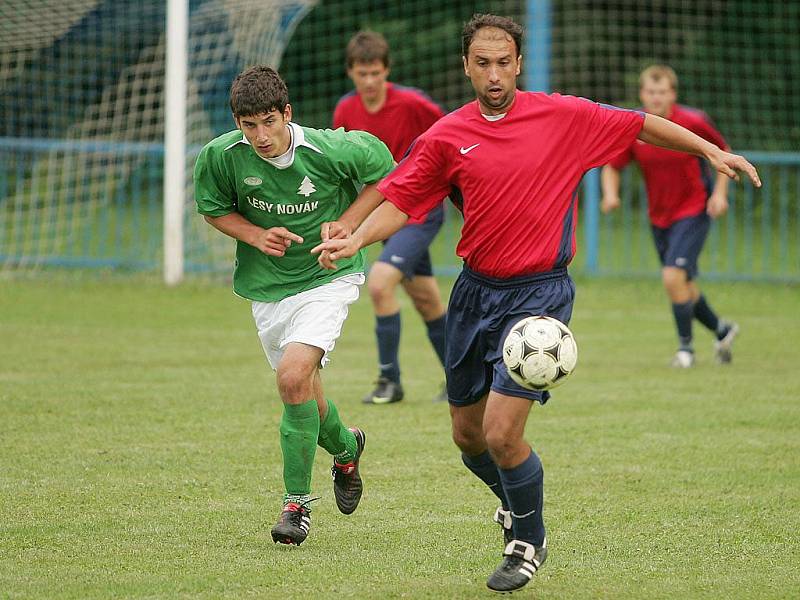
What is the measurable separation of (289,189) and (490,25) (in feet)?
3.55

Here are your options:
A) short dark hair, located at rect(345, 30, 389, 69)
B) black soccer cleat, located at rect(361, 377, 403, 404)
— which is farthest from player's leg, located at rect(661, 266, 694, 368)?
short dark hair, located at rect(345, 30, 389, 69)

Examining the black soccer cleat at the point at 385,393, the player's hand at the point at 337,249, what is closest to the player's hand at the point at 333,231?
the player's hand at the point at 337,249

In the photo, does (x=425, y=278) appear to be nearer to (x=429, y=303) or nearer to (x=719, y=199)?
(x=429, y=303)

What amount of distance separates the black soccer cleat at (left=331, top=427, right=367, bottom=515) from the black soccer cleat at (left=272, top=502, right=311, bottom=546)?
1.18ft

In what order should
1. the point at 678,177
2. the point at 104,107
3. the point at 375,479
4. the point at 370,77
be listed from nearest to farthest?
the point at 375,479 → the point at 370,77 → the point at 678,177 → the point at 104,107

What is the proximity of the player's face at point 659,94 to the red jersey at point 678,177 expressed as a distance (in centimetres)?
15

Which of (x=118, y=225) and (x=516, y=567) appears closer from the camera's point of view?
(x=516, y=567)

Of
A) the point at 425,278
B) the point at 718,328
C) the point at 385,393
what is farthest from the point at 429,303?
the point at 718,328

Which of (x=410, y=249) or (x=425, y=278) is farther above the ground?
(x=410, y=249)

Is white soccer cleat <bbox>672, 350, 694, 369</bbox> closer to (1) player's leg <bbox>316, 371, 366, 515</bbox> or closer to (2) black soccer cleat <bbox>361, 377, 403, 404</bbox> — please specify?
(2) black soccer cleat <bbox>361, 377, 403, 404</bbox>

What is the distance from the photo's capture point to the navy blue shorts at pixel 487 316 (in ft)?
14.5

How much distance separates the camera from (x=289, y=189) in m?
5.13

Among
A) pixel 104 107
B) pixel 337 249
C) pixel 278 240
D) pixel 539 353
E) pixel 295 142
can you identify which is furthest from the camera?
pixel 104 107

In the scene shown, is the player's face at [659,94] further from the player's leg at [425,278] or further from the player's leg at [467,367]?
the player's leg at [467,367]
